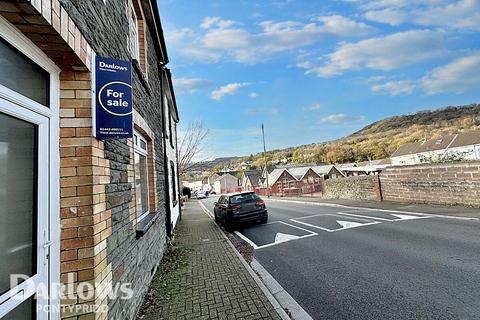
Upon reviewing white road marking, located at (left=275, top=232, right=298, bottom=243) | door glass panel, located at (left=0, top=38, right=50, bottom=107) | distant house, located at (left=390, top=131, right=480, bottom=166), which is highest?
distant house, located at (left=390, top=131, right=480, bottom=166)

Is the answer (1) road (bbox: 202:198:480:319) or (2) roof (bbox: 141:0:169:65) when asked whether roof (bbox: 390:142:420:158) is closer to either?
(1) road (bbox: 202:198:480:319)

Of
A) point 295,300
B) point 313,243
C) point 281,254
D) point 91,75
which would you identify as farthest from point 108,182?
point 313,243

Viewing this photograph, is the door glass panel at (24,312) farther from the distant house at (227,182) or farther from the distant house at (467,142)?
the distant house at (227,182)

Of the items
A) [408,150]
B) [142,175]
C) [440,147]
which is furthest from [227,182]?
[142,175]

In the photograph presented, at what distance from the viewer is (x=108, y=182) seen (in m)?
2.79

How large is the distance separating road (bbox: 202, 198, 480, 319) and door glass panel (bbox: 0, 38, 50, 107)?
3933 millimetres

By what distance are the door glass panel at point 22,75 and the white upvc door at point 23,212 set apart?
0.15 meters

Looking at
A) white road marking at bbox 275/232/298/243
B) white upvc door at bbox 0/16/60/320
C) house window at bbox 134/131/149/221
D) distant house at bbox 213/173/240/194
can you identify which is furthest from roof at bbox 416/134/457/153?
white upvc door at bbox 0/16/60/320

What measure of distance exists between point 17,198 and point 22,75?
2.95 feet

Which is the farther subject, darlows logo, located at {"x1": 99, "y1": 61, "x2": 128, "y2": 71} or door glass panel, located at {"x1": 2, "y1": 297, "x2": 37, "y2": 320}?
darlows logo, located at {"x1": 99, "y1": 61, "x2": 128, "y2": 71}

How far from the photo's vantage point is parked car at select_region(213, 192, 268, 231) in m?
11.2

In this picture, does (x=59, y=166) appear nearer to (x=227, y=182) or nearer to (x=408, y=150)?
(x=408, y=150)

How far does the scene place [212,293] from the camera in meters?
4.42

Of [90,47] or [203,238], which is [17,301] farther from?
[203,238]
